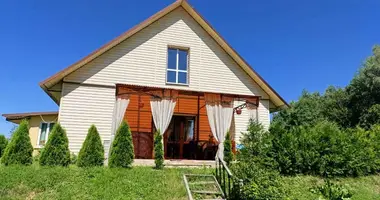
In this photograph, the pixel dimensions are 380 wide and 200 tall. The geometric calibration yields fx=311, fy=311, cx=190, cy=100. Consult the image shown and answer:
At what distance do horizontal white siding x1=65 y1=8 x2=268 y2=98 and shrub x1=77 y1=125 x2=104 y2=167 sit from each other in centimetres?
360

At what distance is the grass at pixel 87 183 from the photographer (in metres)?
Result: 8.04

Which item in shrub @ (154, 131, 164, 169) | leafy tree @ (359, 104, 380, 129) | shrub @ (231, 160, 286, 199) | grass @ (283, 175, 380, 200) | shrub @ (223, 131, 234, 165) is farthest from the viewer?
leafy tree @ (359, 104, 380, 129)

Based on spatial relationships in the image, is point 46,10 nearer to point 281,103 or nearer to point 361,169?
point 281,103

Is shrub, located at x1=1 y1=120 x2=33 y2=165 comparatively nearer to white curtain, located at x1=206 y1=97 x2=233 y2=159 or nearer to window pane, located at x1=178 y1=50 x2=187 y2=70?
white curtain, located at x1=206 y1=97 x2=233 y2=159

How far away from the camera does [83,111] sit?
12.7 m

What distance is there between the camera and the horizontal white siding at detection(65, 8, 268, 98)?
43.8 feet

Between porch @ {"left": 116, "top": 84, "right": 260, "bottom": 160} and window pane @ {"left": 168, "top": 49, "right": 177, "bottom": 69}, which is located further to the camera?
window pane @ {"left": 168, "top": 49, "right": 177, "bottom": 69}

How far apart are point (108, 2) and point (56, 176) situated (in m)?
8.84

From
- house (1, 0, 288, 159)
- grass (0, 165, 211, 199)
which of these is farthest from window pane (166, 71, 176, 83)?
grass (0, 165, 211, 199)

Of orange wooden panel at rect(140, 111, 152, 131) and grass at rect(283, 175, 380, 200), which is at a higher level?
orange wooden panel at rect(140, 111, 152, 131)

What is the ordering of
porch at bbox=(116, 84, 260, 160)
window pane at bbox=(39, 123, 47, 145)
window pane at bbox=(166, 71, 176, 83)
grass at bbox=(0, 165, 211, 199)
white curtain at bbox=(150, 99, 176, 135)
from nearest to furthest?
1. grass at bbox=(0, 165, 211, 199)
2. white curtain at bbox=(150, 99, 176, 135)
3. porch at bbox=(116, 84, 260, 160)
4. window pane at bbox=(166, 71, 176, 83)
5. window pane at bbox=(39, 123, 47, 145)

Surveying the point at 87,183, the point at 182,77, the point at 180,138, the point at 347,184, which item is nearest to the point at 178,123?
the point at 180,138

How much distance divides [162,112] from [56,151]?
12.8ft

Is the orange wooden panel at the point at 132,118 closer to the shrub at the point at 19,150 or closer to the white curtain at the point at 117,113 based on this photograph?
the white curtain at the point at 117,113
